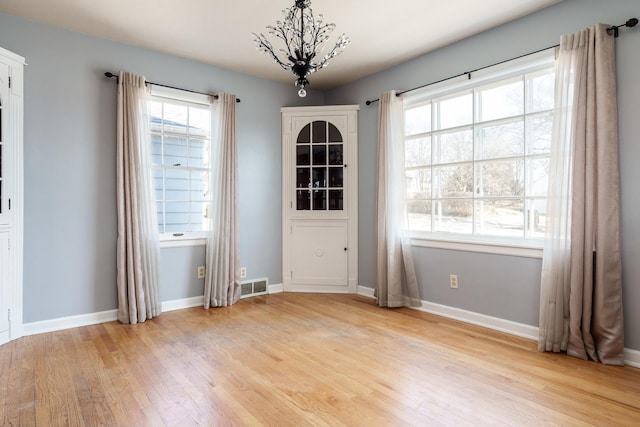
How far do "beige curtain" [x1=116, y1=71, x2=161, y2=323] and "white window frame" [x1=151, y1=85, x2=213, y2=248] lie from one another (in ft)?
0.74

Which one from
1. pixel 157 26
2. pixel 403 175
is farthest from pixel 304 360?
pixel 157 26

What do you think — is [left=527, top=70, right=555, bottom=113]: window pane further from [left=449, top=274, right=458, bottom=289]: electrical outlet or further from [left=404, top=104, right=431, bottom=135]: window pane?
[left=449, top=274, right=458, bottom=289]: electrical outlet

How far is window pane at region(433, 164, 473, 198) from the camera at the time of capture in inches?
144

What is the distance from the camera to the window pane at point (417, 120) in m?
4.02

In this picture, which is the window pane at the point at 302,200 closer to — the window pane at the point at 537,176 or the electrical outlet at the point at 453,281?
the electrical outlet at the point at 453,281

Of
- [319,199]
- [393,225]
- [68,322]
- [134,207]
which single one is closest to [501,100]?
[393,225]

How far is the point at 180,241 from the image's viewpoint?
407 cm

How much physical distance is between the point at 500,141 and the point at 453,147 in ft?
1.58

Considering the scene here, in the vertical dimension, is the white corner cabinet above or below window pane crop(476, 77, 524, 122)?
below

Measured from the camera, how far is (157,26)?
3.33m

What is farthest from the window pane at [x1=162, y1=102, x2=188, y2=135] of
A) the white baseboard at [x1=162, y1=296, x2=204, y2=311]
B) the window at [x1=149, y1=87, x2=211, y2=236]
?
the white baseboard at [x1=162, y1=296, x2=204, y2=311]

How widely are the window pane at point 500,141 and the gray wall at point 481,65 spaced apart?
616 mm

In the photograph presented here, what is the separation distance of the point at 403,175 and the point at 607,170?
1857mm

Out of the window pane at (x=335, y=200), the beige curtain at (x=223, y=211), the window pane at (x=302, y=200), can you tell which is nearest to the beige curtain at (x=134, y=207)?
the beige curtain at (x=223, y=211)
